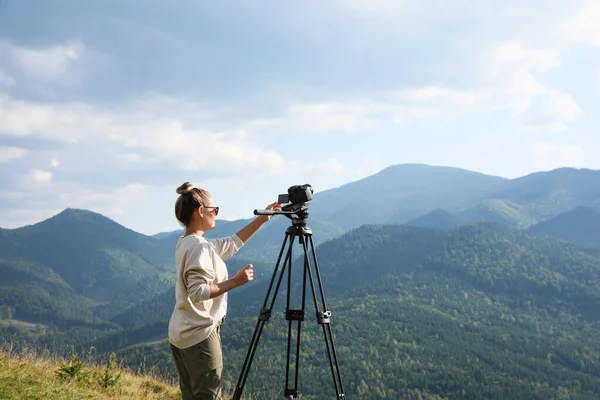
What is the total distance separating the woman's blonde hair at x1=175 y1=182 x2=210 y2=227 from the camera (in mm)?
3684

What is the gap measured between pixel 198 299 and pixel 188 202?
748mm

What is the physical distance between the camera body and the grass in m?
3.24

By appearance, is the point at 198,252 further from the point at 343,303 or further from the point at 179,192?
the point at 343,303

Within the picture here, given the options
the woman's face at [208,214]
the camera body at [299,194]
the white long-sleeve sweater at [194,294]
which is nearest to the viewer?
the white long-sleeve sweater at [194,294]

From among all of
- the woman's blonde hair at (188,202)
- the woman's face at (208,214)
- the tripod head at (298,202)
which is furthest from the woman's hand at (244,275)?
the tripod head at (298,202)

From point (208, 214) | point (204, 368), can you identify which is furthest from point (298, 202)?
point (204, 368)

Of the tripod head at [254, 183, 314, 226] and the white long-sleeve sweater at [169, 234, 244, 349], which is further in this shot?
the tripod head at [254, 183, 314, 226]

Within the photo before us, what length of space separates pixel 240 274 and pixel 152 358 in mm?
110147

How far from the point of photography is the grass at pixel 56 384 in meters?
5.12

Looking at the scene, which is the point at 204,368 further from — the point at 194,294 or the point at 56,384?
the point at 56,384

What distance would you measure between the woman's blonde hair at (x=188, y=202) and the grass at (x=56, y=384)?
111 inches

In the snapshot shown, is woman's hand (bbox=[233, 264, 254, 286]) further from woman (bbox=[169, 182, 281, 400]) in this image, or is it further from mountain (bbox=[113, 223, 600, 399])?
mountain (bbox=[113, 223, 600, 399])

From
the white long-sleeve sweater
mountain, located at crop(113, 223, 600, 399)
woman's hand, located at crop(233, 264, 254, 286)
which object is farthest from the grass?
mountain, located at crop(113, 223, 600, 399)

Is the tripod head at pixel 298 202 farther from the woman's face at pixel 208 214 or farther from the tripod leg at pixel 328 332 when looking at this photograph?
the woman's face at pixel 208 214
